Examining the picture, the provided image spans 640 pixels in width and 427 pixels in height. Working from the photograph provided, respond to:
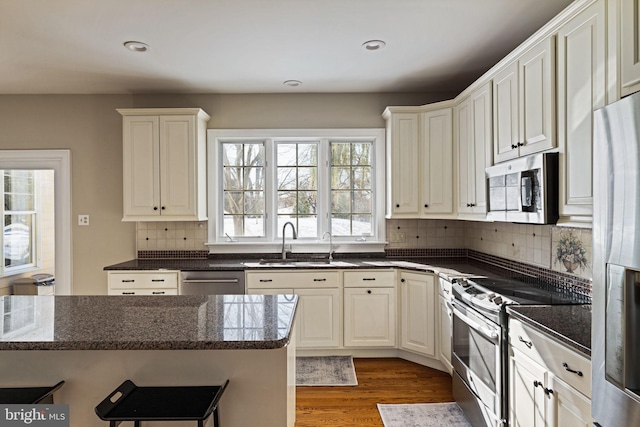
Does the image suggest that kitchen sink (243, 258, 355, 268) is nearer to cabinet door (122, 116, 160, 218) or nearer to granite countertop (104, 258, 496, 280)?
granite countertop (104, 258, 496, 280)

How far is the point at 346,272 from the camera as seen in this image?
3.40 m

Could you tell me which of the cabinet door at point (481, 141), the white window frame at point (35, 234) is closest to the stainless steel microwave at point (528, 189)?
the cabinet door at point (481, 141)

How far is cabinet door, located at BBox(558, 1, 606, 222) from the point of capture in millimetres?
1628

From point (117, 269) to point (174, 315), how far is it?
204 centimetres

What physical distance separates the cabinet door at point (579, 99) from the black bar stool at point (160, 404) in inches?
71.6

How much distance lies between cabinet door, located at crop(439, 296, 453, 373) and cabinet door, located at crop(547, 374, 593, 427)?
4.01 ft

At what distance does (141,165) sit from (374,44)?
244 cm

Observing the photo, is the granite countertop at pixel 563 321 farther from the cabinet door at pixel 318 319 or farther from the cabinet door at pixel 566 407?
the cabinet door at pixel 318 319

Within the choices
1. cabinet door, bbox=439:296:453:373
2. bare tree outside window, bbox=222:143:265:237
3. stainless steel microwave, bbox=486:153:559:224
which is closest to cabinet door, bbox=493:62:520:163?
stainless steel microwave, bbox=486:153:559:224

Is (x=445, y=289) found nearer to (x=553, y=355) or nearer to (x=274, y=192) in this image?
(x=553, y=355)

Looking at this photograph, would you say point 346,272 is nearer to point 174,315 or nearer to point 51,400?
point 174,315

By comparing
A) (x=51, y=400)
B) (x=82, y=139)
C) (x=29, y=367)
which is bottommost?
(x=51, y=400)

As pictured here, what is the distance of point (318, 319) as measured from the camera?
3400 millimetres

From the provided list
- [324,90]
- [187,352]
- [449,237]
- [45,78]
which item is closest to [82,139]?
[45,78]
